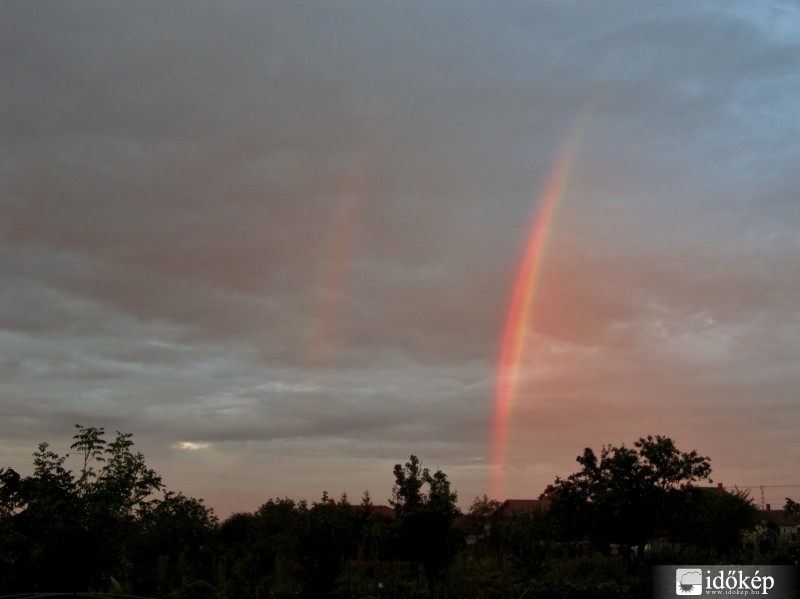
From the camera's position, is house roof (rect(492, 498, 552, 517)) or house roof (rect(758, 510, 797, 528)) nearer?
house roof (rect(758, 510, 797, 528))

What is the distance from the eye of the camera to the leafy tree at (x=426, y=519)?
24.6 m

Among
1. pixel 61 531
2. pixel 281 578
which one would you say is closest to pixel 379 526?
pixel 281 578

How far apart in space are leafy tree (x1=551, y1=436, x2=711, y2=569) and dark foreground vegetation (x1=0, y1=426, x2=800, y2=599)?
5 cm

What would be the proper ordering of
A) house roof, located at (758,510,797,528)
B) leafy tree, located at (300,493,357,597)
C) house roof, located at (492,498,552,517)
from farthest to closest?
house roof, located at (492,498,552,517) → leafy tree, located at (300,493,357,597) → house roof, located at (758,510,797,528)

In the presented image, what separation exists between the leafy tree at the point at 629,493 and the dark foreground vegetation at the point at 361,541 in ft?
0.17

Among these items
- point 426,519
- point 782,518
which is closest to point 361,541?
point 426,519

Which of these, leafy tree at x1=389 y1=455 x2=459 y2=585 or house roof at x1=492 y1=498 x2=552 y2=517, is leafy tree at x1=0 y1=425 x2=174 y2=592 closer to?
leafy tree at x1=389 y1=455 x2=459 y2=585

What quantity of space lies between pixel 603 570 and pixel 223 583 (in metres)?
14.6

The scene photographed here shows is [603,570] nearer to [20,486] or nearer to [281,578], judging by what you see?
[281,578]

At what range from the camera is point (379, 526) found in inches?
998

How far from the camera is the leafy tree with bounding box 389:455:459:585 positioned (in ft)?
80.8

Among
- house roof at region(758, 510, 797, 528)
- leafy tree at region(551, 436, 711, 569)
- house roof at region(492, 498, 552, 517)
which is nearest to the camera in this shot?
house roof at region(758, 510, 797, 528)
